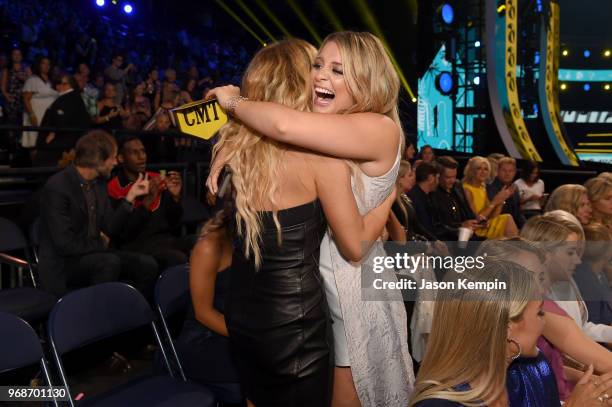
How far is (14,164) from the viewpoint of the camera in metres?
5.73

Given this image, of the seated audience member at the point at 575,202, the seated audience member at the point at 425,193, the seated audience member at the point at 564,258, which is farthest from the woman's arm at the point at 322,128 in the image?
the seated audience member at the point at 425,193

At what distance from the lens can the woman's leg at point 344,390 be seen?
1.71 metres

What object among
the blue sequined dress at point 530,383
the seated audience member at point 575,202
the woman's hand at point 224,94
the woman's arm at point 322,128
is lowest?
the blue sequined dress at point 530,383

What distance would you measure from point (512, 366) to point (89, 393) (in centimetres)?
249

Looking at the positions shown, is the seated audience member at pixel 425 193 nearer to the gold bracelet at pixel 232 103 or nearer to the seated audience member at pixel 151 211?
the seated audience member at pixel 151 211

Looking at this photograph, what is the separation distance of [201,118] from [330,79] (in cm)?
36

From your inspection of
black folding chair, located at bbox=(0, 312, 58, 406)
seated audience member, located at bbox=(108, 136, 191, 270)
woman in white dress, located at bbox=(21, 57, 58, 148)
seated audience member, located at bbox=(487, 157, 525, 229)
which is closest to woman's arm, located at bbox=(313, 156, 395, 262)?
black folding chair, located at bbox=(0, 312, 58, 406)

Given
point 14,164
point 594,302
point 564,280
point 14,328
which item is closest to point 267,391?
point 14,328

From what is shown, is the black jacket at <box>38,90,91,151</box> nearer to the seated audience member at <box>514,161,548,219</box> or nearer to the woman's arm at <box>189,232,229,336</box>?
the woman's arm at <box>189,232,229,336</box>

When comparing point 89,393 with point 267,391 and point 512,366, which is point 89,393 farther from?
point 512,366

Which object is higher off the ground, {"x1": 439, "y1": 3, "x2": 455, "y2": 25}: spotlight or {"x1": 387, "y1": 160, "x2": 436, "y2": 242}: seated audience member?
{"x1": 439, "y1": 3, "x2": 455, "y2": 25}: spotlight

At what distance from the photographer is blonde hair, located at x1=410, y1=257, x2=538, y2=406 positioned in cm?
134

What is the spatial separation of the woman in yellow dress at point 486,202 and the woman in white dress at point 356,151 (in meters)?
3.72

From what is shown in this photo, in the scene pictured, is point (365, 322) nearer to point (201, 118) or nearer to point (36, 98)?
point (201, 118)
